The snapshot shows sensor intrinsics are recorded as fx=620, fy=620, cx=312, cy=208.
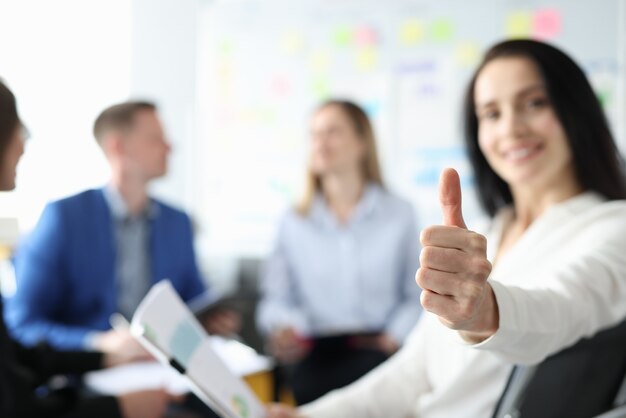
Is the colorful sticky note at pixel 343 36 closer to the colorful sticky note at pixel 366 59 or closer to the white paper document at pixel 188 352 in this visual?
the colorful sticky note at pixel 366 59

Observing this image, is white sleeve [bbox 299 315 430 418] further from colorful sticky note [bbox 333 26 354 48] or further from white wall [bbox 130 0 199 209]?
white wall [bbox 130 0 199 209]

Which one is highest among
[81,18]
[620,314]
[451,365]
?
[81,18]

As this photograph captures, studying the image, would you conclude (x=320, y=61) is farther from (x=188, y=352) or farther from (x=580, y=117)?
(x=188, y=352)

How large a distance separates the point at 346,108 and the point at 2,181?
1.56 meters

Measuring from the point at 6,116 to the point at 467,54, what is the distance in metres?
2.47

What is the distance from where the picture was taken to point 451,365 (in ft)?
4.06

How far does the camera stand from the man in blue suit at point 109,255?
205 centimetres

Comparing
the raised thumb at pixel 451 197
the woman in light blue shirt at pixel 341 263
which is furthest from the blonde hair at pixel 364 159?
the raised thumb at pixel 451 197

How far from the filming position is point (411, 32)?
3.38 metres

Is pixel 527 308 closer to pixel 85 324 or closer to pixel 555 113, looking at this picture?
pixel 555 113

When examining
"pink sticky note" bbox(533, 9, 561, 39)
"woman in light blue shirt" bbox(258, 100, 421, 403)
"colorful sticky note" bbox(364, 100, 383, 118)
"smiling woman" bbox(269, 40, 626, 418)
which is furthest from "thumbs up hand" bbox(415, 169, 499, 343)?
"colorful sticky note" bbox(364, 100, 383, 118)

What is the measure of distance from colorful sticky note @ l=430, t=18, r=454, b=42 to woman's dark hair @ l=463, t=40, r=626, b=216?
6.94 feet

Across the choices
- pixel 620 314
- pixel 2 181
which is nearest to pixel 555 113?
pixel 620 314

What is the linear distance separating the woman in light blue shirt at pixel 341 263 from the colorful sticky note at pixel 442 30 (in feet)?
3.02
